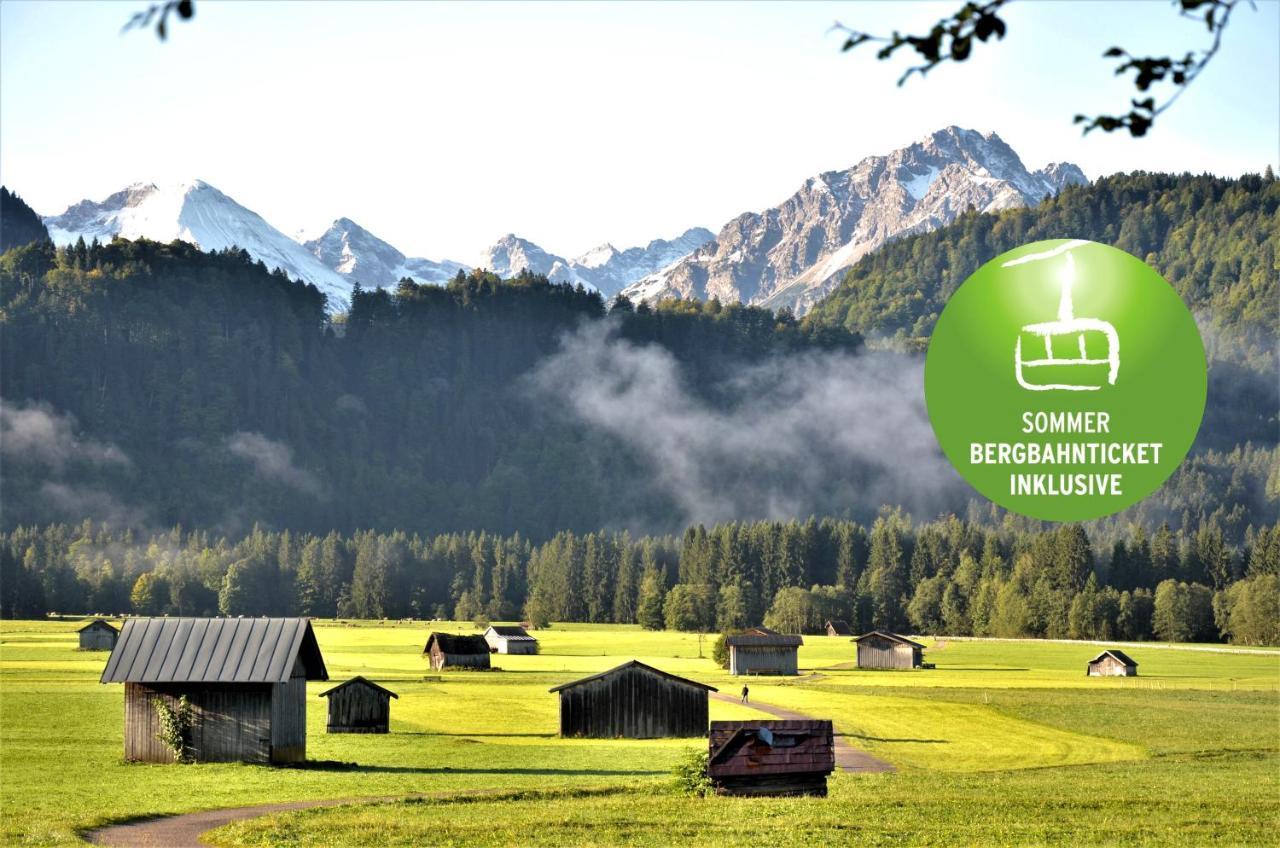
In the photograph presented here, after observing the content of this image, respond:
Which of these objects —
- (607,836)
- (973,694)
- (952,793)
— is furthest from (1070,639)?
(607,836)

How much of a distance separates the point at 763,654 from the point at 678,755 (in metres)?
67.2

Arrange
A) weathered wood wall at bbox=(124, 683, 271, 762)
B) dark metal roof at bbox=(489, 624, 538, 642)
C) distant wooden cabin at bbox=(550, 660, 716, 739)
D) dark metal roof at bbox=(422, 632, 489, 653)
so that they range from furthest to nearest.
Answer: dark metal roof at bbox=(489, 624, 538, 642), dark metal roof at bbox=(422, 632, 489, 653), distant wooden cabin at bbox=(550, 660, 716, 739), weathered wood wall at bbox=(124, 683, 271, 762)

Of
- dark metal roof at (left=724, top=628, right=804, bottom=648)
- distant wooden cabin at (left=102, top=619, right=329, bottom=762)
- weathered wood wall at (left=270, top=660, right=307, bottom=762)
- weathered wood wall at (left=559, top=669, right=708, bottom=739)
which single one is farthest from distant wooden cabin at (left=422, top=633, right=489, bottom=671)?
distant wooden cabin at (left=102, top=619, right=329, bottom=762)

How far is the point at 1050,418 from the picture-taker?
7469 cm

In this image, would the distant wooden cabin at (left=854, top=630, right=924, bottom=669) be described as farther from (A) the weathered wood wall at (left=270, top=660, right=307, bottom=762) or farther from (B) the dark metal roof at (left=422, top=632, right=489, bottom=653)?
(A) the weathered wood wall at (left=270, top=660, right=307, bottom=762)

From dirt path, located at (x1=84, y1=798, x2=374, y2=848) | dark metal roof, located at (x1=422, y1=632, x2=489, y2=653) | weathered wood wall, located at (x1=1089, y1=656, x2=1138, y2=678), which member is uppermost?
dark metal roof, located at (x1=422, y1=632, x2=489, y2=653)

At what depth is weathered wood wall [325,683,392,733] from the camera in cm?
7269

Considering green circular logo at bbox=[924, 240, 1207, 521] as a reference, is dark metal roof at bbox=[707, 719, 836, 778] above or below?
below

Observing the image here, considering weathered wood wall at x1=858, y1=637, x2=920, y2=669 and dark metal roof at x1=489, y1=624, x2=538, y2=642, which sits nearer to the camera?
weathered wood wall at x1=858, y1=637, x2=920, y2=669

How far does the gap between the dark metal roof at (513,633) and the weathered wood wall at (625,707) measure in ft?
287

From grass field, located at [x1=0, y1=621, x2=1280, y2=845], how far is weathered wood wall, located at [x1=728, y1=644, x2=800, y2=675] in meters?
8.76

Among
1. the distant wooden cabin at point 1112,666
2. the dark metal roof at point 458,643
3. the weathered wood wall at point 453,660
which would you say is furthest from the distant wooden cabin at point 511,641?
the distant wooden cabin at point 1112,666

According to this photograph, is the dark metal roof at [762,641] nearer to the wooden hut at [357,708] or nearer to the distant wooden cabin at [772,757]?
the wooden hut at [357,708]

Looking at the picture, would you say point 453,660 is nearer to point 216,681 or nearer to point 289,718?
point 289,718
